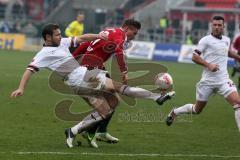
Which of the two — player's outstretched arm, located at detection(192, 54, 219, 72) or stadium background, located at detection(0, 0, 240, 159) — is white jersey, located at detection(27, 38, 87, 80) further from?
player's outstretched arm, located at detection(192, 54, 219, 72)

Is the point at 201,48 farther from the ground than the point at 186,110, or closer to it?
farther from the ground

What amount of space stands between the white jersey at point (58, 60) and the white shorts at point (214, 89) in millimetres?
2396

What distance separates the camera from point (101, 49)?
12.0 m

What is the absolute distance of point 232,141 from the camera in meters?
12.8

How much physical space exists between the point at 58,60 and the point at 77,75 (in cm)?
41

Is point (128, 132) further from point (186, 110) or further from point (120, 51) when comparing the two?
point (120, 51)

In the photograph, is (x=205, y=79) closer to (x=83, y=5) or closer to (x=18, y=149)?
(x=18, y=149)

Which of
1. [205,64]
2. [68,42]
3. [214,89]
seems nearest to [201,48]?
[205,64]

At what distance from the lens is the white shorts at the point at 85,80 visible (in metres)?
11.4

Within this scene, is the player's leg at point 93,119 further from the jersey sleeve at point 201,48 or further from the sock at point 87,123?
the jersey sleeve at point 201,48

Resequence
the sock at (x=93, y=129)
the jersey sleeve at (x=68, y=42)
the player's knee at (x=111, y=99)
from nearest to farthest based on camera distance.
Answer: the jersey sleeve at (x=68, y=42)
the sock at (x=93, y=129)
the player's knee at (x=111, y=99)

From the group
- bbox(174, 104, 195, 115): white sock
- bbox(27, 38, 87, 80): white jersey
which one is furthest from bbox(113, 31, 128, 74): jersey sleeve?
bbox(174, 104, 195, 115): white sock

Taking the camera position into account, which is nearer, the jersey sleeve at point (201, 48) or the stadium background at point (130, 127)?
the stadium background at point (130, 127)

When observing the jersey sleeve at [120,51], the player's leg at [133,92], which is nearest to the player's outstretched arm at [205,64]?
the player's leg at [133,92]
